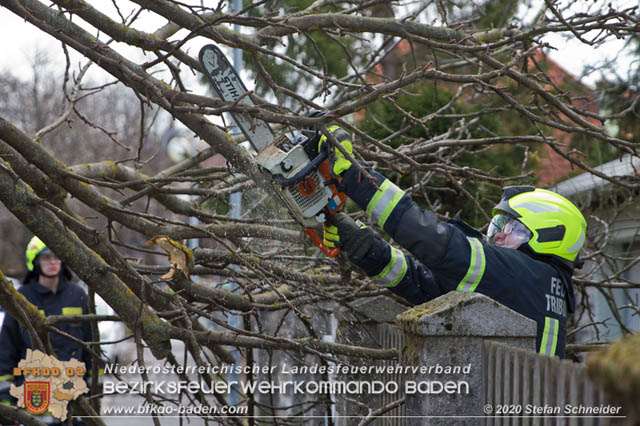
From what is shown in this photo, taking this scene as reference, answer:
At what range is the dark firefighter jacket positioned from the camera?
492 centimetres

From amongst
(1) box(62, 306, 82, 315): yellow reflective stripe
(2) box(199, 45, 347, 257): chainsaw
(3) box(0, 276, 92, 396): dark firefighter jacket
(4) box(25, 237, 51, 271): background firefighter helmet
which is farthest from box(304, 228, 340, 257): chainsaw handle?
(4) box(25, 237, 51, 271): background firefighter helmet

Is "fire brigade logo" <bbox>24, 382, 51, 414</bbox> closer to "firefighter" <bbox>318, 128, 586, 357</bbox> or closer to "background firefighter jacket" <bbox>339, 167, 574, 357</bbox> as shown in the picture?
"firefighter" <bbox>318, 128, 586, 357</bbox>

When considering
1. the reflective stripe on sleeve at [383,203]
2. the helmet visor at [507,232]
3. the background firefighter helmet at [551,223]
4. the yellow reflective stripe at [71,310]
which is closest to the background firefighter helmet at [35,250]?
the yellow reflective stripe at [71,310]

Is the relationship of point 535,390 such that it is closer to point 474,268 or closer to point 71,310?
point 474,268

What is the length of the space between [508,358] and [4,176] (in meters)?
2.34

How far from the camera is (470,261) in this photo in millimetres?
2973

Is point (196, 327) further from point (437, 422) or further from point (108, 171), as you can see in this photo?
point (437, 422)

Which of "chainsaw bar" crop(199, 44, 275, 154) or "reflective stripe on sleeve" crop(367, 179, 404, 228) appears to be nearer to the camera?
"reflective stripe on sleeve" crop(367, 179, 404, 228)

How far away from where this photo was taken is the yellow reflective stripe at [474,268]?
2980 mm

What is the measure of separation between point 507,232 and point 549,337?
0.56m

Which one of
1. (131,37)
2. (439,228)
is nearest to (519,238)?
(439,228)

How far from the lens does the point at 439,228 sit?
294cm

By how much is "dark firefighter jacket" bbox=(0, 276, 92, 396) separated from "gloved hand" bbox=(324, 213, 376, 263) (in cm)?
233

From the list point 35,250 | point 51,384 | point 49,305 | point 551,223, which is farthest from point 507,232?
point 35,250
